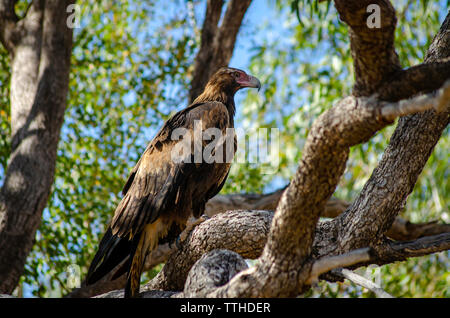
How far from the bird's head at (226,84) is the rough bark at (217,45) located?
785 mm

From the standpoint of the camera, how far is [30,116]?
5082mm

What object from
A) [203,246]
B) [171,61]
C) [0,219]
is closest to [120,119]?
[171,61]

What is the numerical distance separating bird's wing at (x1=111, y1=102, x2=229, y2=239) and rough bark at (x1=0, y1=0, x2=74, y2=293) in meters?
1.02

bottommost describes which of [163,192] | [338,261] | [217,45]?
[338,261]

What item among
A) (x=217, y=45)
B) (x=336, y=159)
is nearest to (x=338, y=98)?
(x=217, y=45)

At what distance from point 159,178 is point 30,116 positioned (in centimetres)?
167

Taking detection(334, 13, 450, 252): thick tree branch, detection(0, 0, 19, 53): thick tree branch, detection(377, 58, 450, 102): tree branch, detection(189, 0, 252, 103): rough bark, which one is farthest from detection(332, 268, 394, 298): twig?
detection(0, 0, 19, 53): thick tree branch

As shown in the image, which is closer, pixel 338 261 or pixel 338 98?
pixel 338 261

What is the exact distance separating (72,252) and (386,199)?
343cm

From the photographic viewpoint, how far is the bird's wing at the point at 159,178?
3.92 metres

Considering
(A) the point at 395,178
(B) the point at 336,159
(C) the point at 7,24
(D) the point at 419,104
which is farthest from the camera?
(C) the point at 7,24

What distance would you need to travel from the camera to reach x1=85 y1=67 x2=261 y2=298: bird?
3.86m

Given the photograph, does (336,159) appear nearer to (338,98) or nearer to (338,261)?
(338,261)

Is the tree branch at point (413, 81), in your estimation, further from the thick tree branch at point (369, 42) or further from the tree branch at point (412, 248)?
the tree branch at point (412, 248)
